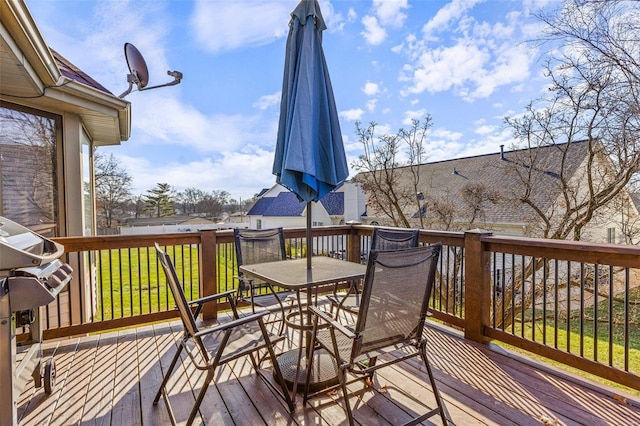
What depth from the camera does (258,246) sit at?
11.4 feet

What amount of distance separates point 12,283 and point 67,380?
4.26ft

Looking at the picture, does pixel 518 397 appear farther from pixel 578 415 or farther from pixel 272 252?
pixel 272 252

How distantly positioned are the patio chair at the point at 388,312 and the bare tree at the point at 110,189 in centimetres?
1347

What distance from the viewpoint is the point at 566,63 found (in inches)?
243

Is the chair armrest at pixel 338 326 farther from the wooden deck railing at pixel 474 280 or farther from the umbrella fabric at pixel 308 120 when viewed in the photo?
the wooden deck railing at pixel 474 280

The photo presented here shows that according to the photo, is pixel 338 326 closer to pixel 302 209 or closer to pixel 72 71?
pixel 72 71

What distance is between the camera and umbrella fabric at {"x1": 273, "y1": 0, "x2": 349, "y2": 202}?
2369mm

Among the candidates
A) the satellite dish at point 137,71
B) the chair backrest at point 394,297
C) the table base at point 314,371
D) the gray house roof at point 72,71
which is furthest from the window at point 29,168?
the chair backrest at point 394,297

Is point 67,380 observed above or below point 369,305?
below

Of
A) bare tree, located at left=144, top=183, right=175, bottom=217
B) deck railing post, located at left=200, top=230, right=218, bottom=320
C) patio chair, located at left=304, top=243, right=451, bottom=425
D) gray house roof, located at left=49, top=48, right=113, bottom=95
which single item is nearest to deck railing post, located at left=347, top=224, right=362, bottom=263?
deck railing post, located at left=200, top=230, right=218, bottom=320

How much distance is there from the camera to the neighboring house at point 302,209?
1614 centimetres

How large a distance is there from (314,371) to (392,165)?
952cm

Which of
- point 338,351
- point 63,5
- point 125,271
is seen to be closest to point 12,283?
point 338,351

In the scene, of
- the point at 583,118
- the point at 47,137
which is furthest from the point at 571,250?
the point at 583,118
